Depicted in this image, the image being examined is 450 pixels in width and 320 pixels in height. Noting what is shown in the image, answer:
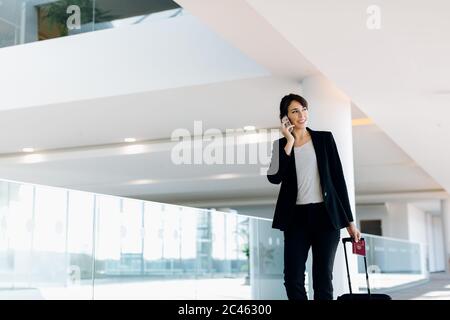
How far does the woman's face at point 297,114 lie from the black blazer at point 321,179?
0.24ft

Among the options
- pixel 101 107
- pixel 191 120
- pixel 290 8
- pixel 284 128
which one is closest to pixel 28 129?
pixel 101 107

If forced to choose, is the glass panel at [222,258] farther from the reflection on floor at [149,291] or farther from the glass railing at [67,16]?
the glass railing at [67,16]

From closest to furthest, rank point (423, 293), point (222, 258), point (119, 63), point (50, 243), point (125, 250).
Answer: point (50, 243), point (125, 250), point (222, 258), point (119, 63), point (423, 293)

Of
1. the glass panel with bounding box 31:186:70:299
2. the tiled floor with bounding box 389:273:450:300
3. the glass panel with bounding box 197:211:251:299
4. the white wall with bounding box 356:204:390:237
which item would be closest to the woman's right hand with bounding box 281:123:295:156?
the glass panel with bounding box 31:186:70:299

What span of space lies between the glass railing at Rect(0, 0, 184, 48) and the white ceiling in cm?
92

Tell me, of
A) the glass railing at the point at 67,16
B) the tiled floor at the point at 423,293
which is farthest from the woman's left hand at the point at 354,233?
the tiled floor at the point at 423,293

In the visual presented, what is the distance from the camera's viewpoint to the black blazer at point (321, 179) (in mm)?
2820

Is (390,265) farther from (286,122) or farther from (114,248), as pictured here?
(286,122)

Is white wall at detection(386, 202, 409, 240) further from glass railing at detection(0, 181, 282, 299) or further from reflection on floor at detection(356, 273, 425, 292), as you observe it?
glass railing at detection(0, 181, 282, 299)

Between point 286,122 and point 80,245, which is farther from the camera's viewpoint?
point 80,245

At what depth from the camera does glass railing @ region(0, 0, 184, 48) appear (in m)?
6.96

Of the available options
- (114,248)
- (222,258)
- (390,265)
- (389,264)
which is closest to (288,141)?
(114,248)

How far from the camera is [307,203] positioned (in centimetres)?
284

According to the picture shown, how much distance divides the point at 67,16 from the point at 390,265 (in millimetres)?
8763
